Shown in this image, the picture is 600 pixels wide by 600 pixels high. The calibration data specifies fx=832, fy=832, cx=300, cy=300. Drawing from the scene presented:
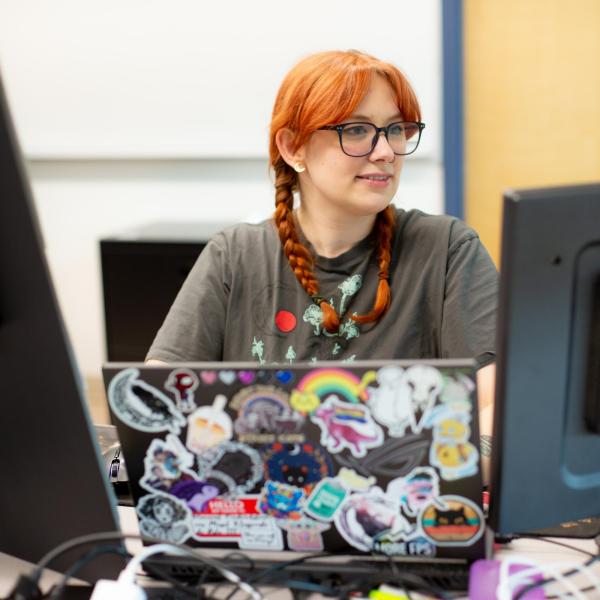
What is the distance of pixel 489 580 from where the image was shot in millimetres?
861

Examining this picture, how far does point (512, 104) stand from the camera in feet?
8.28

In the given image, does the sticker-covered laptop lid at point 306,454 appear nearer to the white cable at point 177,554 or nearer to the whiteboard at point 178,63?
the white cable at point 177,554

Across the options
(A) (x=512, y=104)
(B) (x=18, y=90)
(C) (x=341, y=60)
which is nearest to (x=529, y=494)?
(C) (x=341, y=60)

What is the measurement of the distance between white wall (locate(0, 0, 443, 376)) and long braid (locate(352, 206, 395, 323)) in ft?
3.67

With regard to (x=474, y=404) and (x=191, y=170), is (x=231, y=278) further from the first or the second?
(x=191, y=170)

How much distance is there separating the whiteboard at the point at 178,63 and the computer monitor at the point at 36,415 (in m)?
1.95

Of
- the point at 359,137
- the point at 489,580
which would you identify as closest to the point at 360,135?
the point at 359,137

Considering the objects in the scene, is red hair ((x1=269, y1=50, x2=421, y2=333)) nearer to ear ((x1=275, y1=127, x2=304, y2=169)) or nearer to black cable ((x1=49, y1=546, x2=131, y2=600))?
ear ((x1=275, y1=127, x2=304, y2=169))

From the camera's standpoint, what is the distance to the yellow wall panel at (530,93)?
2432 mm

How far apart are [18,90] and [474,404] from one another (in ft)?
8.63

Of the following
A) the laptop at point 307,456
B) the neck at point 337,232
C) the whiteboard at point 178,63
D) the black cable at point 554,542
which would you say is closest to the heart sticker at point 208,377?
the laptop at point 307,456

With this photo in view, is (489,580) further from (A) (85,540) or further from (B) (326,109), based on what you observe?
(B) (326,109)

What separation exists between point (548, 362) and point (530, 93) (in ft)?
6.16

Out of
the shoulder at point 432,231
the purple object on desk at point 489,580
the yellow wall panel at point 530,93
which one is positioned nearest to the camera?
the purple object on desk at point 489,580
